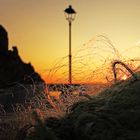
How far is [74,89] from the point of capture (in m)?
8.05

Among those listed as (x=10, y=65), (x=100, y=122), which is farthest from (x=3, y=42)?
(x=100, y=122)

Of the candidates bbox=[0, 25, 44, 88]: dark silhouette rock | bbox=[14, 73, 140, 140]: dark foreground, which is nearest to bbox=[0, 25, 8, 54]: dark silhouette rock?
bbox=[0, 25, 44, 88]: dark silhouette rock

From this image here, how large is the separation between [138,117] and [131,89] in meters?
0.37

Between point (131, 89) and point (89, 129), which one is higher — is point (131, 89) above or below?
above

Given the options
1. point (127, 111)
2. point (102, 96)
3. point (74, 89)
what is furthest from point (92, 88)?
point (127, 111)

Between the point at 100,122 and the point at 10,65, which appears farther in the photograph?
the point at 10,65

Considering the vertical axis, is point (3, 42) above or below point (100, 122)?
above

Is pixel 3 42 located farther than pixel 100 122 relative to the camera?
Yes

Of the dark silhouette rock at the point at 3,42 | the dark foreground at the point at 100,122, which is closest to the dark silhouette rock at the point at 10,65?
the dark silhouette rock at the point at 3,42

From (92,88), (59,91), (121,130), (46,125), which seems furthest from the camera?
(59,91)

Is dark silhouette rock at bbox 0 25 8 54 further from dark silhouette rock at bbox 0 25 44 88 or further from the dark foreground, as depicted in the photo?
the dark foreground

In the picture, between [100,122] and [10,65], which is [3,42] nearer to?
[10,65]

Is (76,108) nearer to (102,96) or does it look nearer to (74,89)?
(102,96)

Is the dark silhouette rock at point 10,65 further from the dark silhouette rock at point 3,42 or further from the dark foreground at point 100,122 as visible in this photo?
the dark foreground at point 100,122
